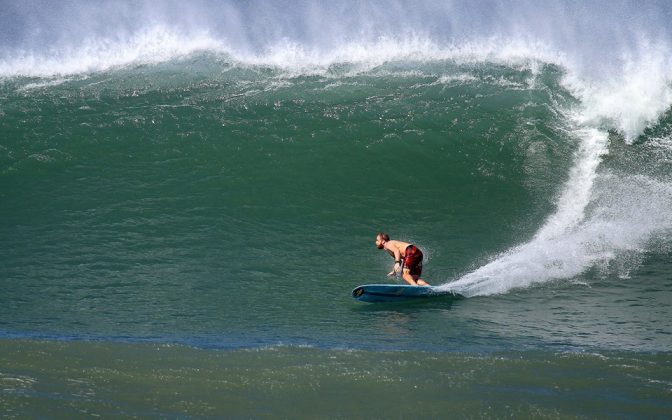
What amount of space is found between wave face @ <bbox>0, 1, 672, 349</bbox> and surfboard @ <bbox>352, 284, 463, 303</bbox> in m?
0.20

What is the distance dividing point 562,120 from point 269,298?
8095mm

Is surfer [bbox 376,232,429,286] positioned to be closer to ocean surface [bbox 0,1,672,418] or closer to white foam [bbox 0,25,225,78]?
ocean surface [bbox 0,1,672,418]

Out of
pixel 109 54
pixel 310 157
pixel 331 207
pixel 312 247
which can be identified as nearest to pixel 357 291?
pixel 312 247

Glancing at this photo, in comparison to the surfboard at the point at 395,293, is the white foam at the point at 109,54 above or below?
above

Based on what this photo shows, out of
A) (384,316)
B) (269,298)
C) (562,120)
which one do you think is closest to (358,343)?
(384,316)

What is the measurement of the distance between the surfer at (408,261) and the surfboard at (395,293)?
242 millimetres

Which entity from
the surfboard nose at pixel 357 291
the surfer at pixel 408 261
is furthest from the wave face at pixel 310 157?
the surfer at pixel 408 261

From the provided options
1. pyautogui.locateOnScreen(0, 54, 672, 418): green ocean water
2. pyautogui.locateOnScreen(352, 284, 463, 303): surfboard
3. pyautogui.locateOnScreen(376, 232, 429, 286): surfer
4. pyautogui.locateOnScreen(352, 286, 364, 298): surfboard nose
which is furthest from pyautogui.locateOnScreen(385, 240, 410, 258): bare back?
pyautogui.locateOnScreen(352, 286, 364, 298): surfboard nose

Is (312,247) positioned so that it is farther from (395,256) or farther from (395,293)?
(395,293)

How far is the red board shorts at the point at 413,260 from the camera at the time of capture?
10734mm

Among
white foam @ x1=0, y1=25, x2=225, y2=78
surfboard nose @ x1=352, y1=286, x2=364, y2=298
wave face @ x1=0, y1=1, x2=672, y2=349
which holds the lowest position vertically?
surfboard nose @ x1=352, y1=286, x2=364, y2=298

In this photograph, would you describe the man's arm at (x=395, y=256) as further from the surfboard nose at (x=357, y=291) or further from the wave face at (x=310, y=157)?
the surfboard nose at (x=357, y=291)

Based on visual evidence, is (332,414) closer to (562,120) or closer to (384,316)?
(384,316)

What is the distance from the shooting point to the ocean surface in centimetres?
695
